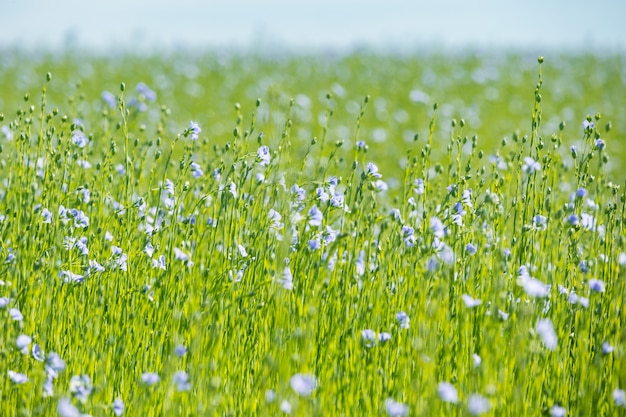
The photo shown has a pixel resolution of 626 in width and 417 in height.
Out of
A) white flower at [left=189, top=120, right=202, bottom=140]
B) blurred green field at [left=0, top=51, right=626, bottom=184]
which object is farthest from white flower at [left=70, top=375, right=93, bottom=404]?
blurred green field at [left=0, top=51, right=626, bottom=184]

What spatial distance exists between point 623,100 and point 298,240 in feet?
32.0

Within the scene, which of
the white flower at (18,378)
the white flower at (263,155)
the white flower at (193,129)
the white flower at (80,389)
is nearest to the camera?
the white flower at (80,389)

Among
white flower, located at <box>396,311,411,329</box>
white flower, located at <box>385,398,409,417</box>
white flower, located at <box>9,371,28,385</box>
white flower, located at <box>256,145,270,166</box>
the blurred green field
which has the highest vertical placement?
the blurred green field

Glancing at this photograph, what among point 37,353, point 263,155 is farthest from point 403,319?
point 37,353

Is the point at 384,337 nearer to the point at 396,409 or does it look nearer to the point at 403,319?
the point at 403,319

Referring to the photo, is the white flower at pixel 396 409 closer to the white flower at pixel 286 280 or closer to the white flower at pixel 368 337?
the white flower at pixel 368 337

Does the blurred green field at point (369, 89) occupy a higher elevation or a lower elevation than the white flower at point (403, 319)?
higher

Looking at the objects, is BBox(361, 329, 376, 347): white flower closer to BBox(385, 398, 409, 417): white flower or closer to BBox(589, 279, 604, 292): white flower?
BBox(385, 398, 409, 417): white flower

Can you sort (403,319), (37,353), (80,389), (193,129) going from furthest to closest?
(193,129) → (403,319) → (37,353) → (80,389)

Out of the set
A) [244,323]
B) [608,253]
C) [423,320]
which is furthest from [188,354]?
[608,253]

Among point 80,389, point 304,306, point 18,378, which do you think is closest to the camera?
point 80,389

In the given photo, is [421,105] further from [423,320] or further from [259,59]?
[423,320]

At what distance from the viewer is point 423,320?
2.34 metres

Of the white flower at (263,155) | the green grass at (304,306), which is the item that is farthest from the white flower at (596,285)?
the white flower at (263,155)
